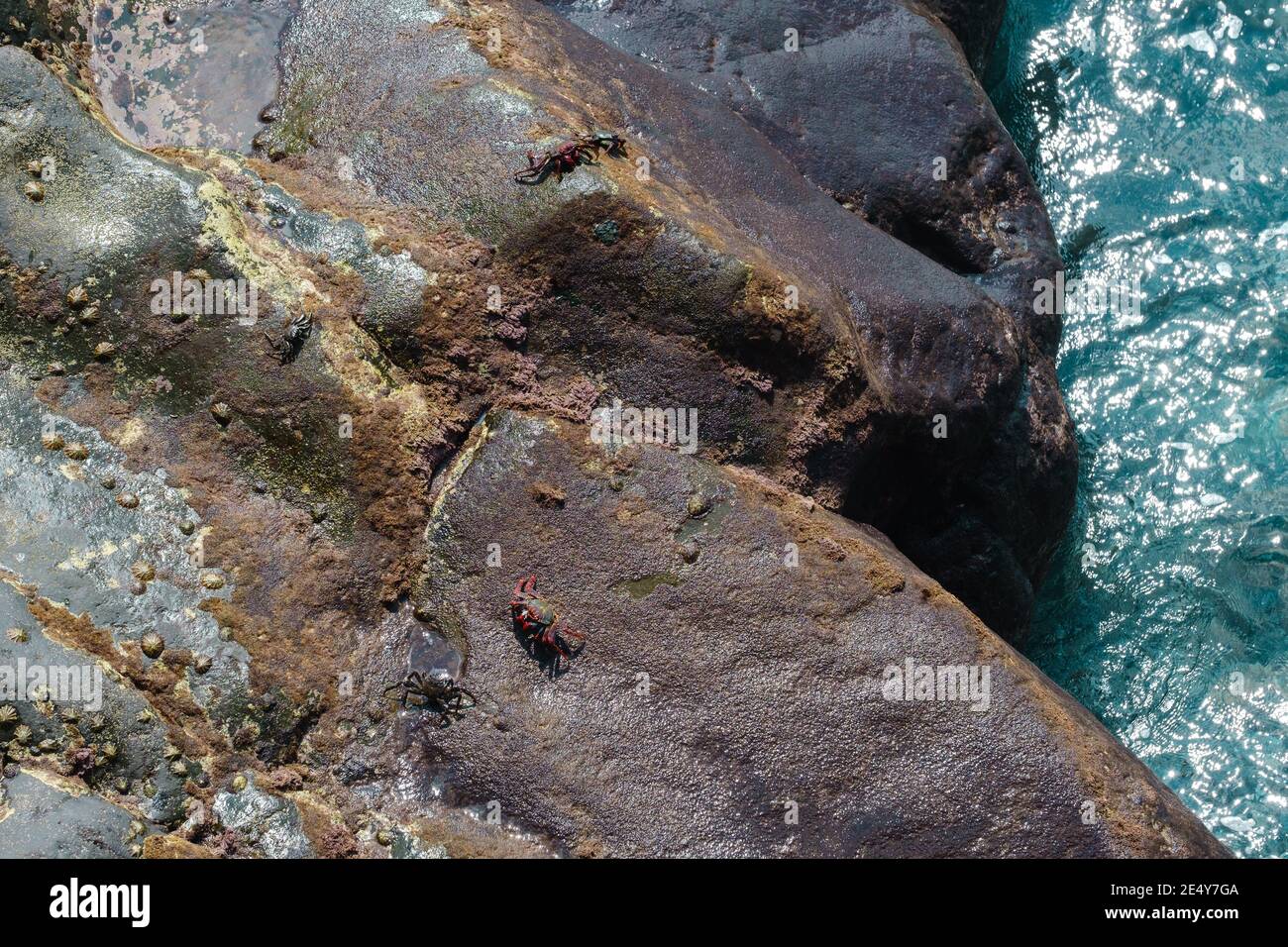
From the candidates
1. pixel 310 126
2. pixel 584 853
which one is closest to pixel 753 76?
A: pixel 310 126

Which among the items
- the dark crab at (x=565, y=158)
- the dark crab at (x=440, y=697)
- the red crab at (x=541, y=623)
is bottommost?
the dark crab at (x=440, y=697)

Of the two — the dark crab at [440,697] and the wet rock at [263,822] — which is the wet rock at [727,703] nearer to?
the dark crab at [440,697]

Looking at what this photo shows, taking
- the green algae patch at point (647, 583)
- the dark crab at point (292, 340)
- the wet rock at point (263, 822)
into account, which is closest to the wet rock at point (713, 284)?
the dark crab at point (292, 340)

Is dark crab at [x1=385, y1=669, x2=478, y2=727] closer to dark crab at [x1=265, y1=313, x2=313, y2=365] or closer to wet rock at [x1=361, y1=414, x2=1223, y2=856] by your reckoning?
wet rock at [x1=361, y1=414, x2=1223, y2=856]

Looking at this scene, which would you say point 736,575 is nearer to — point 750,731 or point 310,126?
point 750,731

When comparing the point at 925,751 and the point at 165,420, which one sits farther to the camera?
the point at 165,420

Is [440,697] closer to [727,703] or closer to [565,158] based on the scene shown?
[727,703]

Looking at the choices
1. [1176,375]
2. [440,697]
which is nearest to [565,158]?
[440,697]
